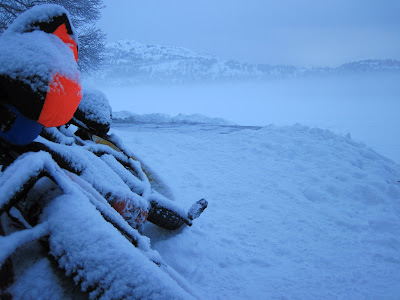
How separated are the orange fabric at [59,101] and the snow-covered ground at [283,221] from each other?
1.50 metres

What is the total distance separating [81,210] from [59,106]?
39 cm

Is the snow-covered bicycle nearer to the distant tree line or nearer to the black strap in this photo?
the black strap

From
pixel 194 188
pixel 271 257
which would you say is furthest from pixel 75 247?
pixel 194 188

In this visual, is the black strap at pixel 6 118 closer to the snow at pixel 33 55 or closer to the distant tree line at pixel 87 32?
the snow at pixel 33 55

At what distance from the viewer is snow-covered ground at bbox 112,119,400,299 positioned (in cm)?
258

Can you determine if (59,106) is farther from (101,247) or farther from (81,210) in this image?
(101,247)

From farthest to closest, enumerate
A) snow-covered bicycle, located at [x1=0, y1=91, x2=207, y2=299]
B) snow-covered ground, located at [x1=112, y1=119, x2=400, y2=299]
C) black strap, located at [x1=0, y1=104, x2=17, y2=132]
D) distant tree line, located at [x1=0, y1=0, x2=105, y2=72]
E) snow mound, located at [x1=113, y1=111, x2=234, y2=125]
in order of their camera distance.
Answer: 1. snow mound, located at [x1=113, y1=111, x2=234, y2=125]
2. distant tree line, located at [x1=0, y1=0, x2=105, y2=72]
3. snow-covered ground, located at [x1=112, y1=119, x2=400, y2=299]
4. black strap, located at [x1=0, y1=104, x2=17, y2=132]
5. snow-covered bicycle, located at [x1=0, y1=91, x2=207, y2=299]

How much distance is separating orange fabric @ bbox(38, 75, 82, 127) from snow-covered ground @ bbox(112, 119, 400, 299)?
1.50 metres

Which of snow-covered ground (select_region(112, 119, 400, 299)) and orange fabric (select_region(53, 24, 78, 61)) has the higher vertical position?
orange fabric (select_region(53, 24, 78, 61))

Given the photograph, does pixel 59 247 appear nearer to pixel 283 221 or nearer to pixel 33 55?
pixel 33 55

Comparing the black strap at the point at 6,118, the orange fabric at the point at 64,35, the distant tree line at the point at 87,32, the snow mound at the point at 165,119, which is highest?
the distant tree line at the point at 87,32

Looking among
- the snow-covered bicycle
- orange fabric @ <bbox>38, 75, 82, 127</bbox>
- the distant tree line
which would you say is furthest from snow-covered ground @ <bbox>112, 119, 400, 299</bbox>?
the distant tree line

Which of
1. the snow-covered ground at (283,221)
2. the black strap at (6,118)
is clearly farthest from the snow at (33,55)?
the snow-covered ground at (283,221)

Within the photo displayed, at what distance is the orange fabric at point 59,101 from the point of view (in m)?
0.95
